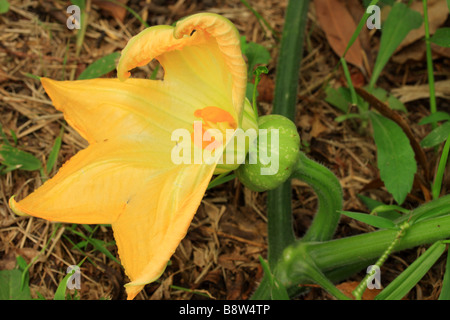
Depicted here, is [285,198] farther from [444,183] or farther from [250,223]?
[444,183]

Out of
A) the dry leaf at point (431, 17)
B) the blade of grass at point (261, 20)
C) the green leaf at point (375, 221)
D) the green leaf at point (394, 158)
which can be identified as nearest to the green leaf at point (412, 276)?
the green leaf at point (375, 221)

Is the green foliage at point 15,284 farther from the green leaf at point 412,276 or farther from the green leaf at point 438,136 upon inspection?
the green leaf at point 438,136

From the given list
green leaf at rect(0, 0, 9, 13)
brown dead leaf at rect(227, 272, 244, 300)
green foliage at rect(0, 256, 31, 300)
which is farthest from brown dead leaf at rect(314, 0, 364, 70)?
green foliage at rect(0, 256, 31, 300)

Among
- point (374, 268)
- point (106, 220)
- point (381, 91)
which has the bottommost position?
point (374, 268)

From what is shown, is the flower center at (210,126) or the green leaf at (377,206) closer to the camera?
the flower center at (210,126)

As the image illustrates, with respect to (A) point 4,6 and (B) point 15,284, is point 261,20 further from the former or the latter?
(B) point 15,284
